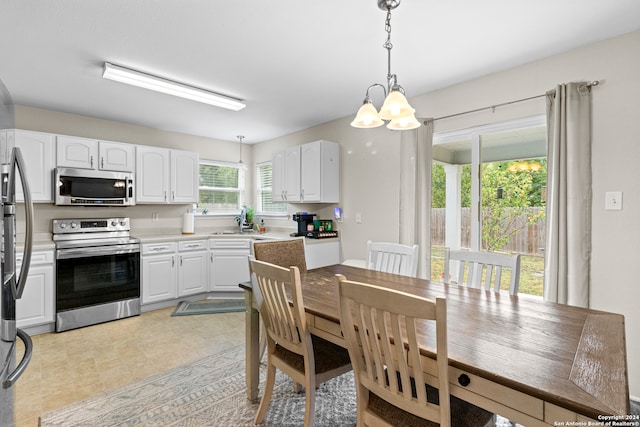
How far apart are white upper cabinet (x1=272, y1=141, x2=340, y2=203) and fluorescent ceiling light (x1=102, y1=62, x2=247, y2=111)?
101cm

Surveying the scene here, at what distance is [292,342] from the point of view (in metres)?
1.61

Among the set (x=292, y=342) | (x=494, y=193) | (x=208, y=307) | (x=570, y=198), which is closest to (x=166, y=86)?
(x=292, y=342)

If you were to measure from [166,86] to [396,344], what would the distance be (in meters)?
2.79

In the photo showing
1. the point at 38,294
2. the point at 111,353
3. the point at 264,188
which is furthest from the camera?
the point at 264,188

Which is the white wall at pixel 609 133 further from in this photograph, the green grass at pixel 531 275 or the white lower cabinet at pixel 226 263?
the white lower cabinet at pixel 226 263

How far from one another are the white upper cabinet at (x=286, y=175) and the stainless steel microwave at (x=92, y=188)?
1.79 meters

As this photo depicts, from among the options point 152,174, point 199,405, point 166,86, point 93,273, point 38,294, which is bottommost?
point 199,405

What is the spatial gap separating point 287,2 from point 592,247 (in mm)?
2535

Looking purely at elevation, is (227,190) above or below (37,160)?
below

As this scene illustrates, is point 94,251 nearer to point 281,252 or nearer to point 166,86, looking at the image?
point 166,86

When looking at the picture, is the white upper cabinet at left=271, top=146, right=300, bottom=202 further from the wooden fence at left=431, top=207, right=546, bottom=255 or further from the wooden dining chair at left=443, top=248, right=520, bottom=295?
the wooden dining chair at left=443, top=248, right=520, bottom=295

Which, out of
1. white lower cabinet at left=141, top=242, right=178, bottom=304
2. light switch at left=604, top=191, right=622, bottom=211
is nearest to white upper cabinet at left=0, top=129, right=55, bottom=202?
white lower cabinet at left=141, top=242, right=178, bottom=304

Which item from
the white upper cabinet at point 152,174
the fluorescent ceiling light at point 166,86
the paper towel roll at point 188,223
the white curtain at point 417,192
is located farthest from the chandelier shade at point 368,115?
the paper towel roll at point 188,223

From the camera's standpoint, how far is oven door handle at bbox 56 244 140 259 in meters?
3.17
